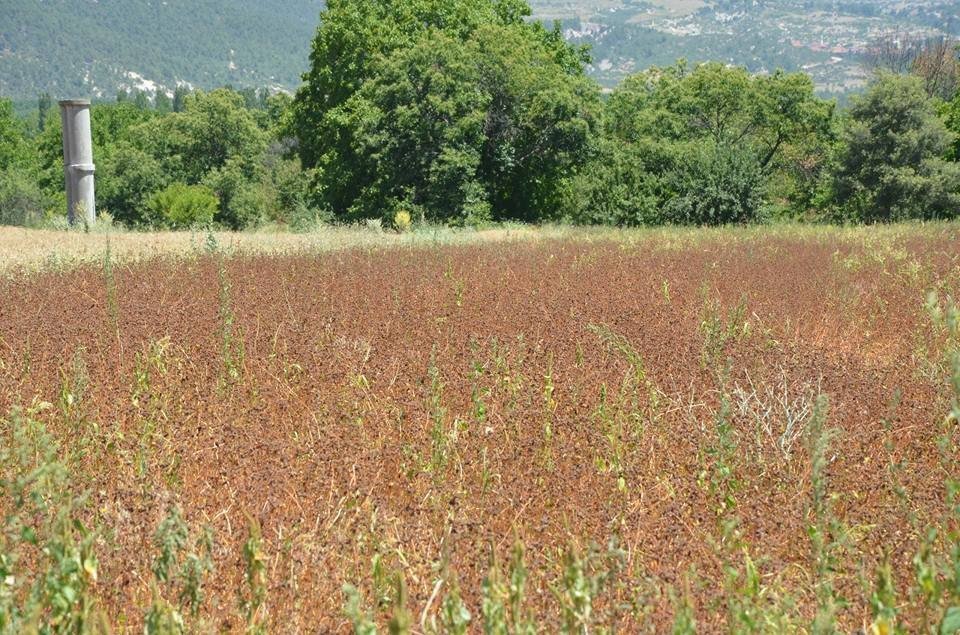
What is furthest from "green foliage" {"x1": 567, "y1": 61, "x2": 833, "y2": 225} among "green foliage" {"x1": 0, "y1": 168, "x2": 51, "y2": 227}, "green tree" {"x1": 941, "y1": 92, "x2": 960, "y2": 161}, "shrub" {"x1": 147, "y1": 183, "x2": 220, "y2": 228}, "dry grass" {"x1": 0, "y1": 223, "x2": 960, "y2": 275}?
"green foliage" {"x1": 0, "y1": 168, "x2": 51, "y2": 227}

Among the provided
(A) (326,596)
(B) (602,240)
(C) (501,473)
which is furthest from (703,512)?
(B) (602,240)

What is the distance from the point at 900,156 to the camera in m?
35.3

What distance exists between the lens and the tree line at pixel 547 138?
102 ft

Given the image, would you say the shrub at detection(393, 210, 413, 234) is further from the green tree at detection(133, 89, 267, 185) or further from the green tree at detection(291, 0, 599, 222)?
the green tree at detection(133, 89, 267, 185)

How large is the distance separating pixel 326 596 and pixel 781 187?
45.1 meters

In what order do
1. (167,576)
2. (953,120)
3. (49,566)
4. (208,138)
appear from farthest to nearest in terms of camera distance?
1. (208,138)
2. (953,120)
3. (49,566)
4. (167,576)

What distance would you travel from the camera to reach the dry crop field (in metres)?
2.46

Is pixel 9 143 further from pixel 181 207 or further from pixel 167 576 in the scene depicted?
pixel 167 576

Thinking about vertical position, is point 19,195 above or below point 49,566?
above

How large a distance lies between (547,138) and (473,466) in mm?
30945

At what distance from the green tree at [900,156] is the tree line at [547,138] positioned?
0.21 feet

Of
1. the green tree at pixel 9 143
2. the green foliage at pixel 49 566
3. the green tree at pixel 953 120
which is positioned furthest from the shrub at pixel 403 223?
the green tree at pixel 9 143

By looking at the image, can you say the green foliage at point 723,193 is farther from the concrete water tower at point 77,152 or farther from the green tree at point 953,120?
the concrete water tower at point 77,152

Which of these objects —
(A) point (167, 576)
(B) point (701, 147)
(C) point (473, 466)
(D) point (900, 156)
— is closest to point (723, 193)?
(B) point (701, 147)
